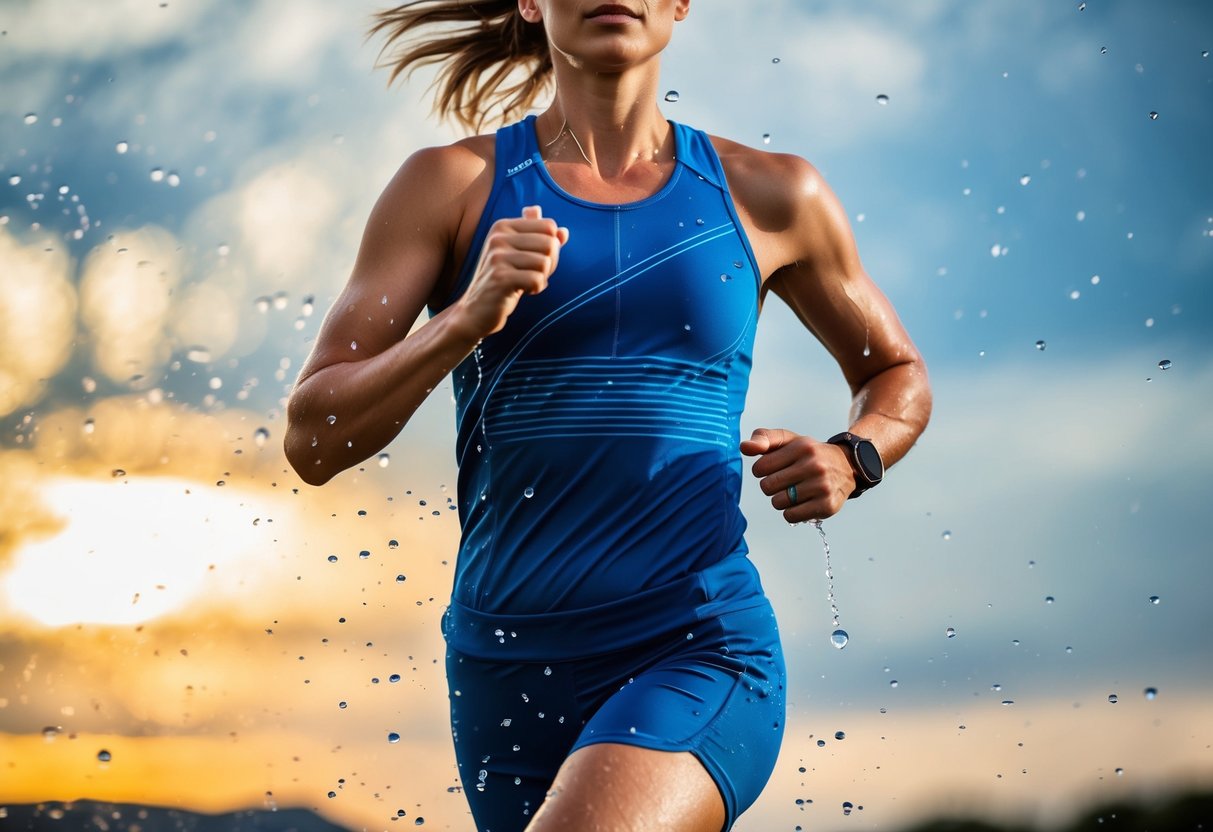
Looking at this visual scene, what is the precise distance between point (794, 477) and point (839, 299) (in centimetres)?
83

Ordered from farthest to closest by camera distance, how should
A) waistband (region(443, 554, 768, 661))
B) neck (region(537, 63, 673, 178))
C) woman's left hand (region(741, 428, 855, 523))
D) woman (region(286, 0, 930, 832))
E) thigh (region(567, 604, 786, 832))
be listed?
neck (region(537, 63, 673, 178))
woman's left hand (region(741, 428, 855, 523))
waistband (region(443, 554, 768, 661))
woman (region(286, 0, 930, 832))
thigh (region(567, 604, 786, 832))

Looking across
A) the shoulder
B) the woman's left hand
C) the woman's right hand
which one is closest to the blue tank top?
the woman's left hand

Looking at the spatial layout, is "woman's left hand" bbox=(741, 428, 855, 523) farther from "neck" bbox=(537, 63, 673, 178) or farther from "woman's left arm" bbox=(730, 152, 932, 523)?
"neck" bbox=(537, 63, 673, 178)

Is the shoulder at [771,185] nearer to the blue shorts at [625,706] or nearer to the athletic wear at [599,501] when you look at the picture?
the athletic wear at [599,501]

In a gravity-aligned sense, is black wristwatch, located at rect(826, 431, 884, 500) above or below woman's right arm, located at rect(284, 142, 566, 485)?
below

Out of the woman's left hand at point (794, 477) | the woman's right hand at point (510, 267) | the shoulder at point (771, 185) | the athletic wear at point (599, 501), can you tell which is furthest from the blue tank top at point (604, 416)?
the woman's right hand at point (510, 267)

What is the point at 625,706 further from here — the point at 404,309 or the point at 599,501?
the point at 404,309

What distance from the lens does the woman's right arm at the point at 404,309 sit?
2520 millimetres

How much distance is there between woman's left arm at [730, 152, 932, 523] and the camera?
3379mm

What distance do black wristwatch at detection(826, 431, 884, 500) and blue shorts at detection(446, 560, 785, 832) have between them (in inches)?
16.6

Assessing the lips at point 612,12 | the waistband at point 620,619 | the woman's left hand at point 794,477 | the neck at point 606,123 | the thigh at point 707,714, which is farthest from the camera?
the neck at point 606,123

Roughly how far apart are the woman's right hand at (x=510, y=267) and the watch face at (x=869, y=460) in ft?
3.37

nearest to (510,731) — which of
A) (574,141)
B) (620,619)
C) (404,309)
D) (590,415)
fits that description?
(620,619)

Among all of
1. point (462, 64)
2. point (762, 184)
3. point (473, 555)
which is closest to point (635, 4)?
point (762, 184)
